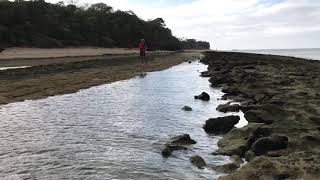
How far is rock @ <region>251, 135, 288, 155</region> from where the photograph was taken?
12.5 m

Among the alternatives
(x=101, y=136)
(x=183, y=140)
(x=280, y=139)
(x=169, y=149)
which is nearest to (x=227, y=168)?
(x=280, y=139)

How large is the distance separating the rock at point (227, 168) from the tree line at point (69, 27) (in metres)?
63.0

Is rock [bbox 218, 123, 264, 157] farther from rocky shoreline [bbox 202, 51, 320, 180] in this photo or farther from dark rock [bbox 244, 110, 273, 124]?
dark rock [bbox 244, 110, 273, 124]

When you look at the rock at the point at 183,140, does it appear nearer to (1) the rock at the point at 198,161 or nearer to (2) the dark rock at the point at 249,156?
(1) the rock at the point at 198,161

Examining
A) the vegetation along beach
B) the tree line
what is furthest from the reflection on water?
the tree line

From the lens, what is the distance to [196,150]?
14039 millimetres

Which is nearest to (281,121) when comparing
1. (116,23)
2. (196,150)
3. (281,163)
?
(196,150)

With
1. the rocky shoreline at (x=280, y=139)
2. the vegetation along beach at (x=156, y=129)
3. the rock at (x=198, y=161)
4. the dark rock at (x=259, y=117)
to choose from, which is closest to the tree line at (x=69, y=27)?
the vegetation along beach at (x=156, y=129)

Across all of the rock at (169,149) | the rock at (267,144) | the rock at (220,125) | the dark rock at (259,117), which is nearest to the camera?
the rock at (267,144)

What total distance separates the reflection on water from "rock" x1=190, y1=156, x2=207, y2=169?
7.6 inches

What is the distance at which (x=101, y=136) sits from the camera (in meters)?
15.7

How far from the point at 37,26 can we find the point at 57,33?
16.3 feet

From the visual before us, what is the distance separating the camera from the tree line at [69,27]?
7962cm

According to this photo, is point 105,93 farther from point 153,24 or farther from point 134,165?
point 153,24
